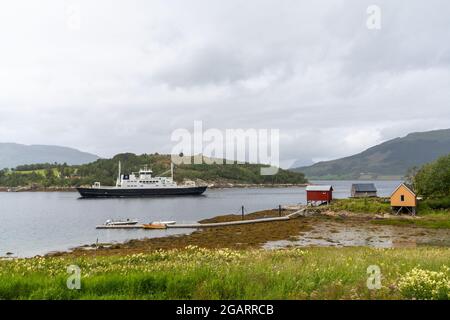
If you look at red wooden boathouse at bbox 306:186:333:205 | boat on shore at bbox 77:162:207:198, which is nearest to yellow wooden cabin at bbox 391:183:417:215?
red wooden boathouse at bbox 306:186:333:205

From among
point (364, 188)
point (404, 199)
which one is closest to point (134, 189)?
point (364, 188)

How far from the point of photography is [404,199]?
63.4 meters

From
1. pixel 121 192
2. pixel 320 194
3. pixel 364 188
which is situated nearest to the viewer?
pixel 320 194

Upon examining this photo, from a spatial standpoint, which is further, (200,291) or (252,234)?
(252,234)

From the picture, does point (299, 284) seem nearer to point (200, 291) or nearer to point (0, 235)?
point (200, 291)

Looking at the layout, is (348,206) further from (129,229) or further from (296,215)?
(129,229)

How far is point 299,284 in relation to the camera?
8859 millimetres

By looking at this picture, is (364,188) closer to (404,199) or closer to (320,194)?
(320,194)

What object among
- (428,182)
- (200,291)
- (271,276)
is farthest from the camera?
(428,182)
